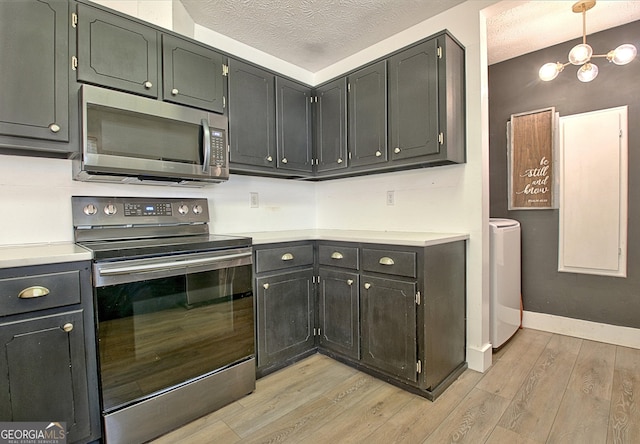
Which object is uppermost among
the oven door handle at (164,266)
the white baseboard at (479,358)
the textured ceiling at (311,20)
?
the textured ceiling at (311,20)

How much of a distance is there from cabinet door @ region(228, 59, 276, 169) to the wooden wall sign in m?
2.28

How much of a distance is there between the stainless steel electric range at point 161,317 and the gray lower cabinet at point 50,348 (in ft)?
0.19

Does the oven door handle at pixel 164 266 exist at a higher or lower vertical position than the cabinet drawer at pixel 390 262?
higher

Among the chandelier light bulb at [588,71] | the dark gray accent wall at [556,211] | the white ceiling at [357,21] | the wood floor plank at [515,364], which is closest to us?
the wood floor plank at [515,364]

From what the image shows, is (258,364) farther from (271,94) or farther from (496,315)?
(271,94)

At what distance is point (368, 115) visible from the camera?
2441 millimetres

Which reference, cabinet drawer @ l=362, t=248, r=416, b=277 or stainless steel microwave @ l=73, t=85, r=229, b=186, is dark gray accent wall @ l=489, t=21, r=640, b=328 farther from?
stainless steel microwave @ l=73, t=85, r=229, b=186

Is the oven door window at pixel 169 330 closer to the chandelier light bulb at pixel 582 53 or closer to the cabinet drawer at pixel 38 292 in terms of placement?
the cabinet drawer at pixel 38 292

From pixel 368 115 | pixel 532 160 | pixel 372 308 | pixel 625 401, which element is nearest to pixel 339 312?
pixel 372 308

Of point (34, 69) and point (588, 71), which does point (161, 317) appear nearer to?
point (34, 69)

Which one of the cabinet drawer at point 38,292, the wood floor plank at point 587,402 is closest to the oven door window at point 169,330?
the cabinet drawer at point 38,292

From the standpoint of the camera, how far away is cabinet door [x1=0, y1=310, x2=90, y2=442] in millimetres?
1258

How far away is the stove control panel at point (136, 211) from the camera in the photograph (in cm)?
186

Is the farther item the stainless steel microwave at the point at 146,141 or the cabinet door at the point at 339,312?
the cabinet door at the point at 339,312
